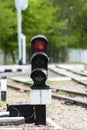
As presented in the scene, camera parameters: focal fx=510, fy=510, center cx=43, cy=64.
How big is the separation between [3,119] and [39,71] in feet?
3.94

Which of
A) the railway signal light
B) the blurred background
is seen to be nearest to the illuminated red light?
the railway signal light

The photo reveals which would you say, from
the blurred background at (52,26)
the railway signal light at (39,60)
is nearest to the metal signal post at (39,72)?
the railway signal light at (39,60)

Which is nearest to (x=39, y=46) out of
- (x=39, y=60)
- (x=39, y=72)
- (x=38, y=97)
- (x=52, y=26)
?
(x=39, y=60)

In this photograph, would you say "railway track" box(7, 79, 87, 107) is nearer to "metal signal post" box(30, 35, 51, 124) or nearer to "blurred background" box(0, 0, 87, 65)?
"metal signal post" box(30, 35, 51, 124)

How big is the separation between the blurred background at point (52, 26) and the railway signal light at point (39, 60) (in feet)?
99.3

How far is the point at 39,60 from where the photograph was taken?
9.87 m

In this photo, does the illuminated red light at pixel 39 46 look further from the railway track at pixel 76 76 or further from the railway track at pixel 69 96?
the railway track at pixel 76 76

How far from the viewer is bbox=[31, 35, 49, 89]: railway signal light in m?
9.75

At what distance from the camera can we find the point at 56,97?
15594 mm

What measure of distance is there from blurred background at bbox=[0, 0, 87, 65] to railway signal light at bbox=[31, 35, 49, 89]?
30272 millimetres

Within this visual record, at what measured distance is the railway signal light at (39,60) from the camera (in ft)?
32.0

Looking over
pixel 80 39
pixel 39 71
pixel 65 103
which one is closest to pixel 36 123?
pixel 39 71

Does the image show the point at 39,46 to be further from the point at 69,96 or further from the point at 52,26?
the point at 52,26

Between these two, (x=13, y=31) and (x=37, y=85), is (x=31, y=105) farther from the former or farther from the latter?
(x=13, y=31)
